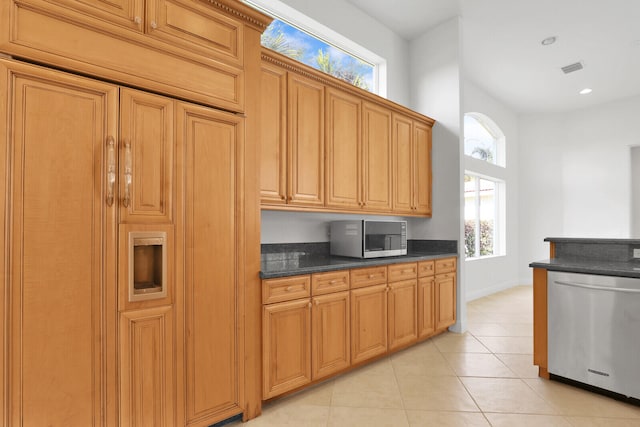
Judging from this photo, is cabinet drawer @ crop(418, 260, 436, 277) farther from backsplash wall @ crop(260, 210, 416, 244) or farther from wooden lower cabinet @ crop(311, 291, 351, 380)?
wooden lower cabinet @ crop(311, 291, 351, 380)

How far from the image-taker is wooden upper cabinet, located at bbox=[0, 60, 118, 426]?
54.2 inches

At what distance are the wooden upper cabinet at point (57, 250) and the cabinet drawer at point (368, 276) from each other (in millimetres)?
1670

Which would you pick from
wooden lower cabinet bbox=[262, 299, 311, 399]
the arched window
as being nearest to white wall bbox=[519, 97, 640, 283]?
the arched window

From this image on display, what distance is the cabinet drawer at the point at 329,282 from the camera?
2447 mm

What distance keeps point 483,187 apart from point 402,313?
3947 mm

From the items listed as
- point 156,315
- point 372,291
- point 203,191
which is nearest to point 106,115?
point 203,191

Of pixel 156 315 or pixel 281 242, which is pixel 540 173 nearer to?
pixel 281 242

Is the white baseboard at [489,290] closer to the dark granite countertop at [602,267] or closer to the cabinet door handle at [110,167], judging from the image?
the dark granite countertop at [602,267]

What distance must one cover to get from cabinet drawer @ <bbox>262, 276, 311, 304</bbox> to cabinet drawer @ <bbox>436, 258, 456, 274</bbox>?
1792 millimetres

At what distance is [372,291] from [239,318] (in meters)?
1.24

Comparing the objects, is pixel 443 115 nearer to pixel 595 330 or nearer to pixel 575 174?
pixel 595 330

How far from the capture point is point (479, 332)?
3.86 m

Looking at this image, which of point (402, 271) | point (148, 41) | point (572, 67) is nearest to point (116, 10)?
point (148, 41)

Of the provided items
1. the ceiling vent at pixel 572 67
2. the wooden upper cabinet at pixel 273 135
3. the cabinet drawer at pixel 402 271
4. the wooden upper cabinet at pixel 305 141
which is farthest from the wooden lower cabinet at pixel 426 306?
the ceiling vent at pixel 572 67
